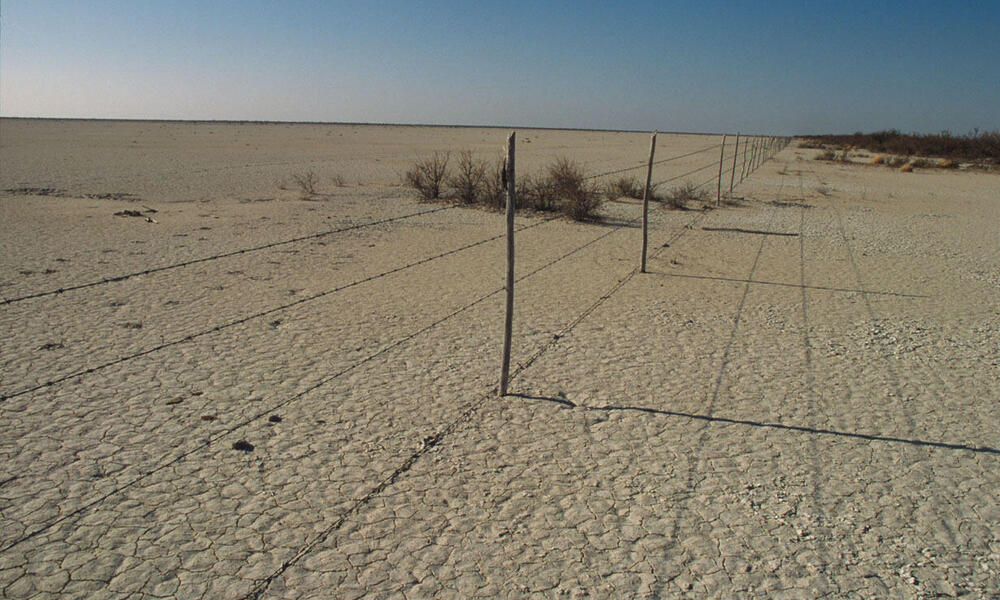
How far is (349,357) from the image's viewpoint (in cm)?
542

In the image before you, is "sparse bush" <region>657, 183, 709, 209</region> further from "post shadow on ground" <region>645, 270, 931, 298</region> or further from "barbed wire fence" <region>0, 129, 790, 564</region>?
"post shadow on ground" <region>645, 270, 931, 298</region>

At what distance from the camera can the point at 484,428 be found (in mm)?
4254

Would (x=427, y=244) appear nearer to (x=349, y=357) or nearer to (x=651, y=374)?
(x=349, y=357)

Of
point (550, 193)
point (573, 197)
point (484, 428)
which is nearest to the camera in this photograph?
point (484, 428)

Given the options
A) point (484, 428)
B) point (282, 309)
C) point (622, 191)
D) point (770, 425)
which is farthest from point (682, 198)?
point (484, 428)

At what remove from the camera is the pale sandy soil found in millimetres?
2943

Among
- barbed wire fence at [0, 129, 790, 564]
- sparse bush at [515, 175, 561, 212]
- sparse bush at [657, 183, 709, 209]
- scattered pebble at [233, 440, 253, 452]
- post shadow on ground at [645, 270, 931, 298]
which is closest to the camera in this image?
barbed wire fence at [0, 129, 790, 564]

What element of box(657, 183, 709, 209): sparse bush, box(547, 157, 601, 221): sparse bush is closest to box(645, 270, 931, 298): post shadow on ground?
box(547, 157, 601, 221): sparse bush

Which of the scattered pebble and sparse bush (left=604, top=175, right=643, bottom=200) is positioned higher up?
sparse bush (left=604, top=175, right=643, bottom=200)

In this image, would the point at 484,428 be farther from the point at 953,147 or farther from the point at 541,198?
the point at 953,147

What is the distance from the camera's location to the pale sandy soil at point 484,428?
294cm

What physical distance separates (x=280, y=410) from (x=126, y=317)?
109 inches

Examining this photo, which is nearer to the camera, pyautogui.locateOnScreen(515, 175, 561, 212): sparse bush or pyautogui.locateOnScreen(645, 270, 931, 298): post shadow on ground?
pyautogui.locateOnScreen(645, 270, 931, 298): post shadow on ground

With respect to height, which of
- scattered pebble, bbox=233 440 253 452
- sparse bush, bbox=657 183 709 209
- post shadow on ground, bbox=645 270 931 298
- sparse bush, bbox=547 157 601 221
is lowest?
post shadow on ground, bbox=645 270 931 298
